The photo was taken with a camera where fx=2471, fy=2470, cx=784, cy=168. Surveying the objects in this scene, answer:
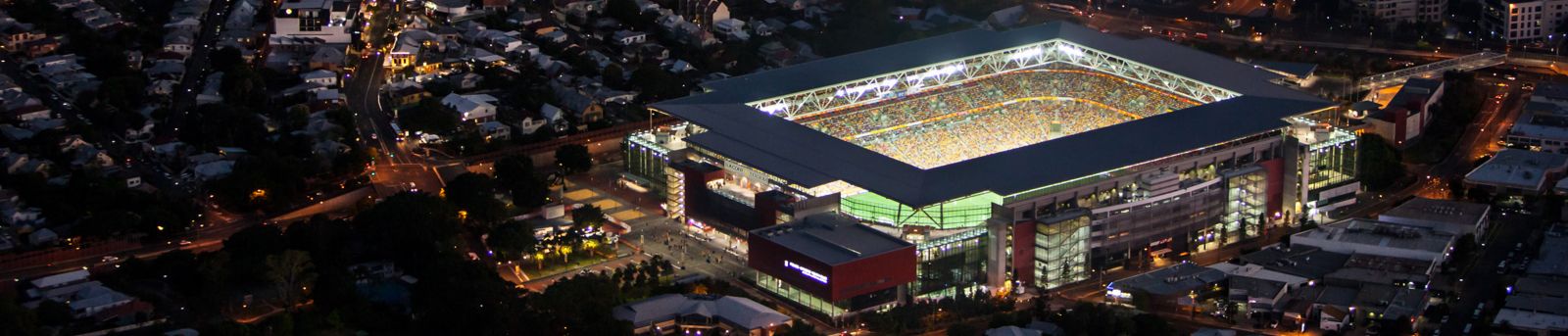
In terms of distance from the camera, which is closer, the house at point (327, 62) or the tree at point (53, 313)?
the tree at point (53, 313)

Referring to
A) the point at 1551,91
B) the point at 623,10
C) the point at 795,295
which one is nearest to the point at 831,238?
the point at 795,295

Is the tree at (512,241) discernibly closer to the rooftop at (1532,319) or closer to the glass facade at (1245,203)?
the glass facade at (1245,203)

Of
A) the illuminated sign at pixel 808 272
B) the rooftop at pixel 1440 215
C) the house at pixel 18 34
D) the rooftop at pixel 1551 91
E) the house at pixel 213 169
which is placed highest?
the house at pixel 18 34

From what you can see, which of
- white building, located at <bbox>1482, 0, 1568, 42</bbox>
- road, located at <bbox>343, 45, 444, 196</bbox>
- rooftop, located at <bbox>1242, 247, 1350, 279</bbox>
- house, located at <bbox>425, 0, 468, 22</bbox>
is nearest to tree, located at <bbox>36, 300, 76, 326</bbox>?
road, located at <bbox>343, 45, 444, 196</bbox>

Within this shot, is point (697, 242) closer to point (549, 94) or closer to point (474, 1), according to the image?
point (549, 94)

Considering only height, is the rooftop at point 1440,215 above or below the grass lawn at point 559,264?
above

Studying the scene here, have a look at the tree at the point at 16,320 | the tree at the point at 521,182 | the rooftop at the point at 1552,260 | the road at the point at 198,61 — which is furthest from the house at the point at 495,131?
the rooftop at the point at 1552,260

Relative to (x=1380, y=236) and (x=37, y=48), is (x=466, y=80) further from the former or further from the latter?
(x=1380, y=236)
